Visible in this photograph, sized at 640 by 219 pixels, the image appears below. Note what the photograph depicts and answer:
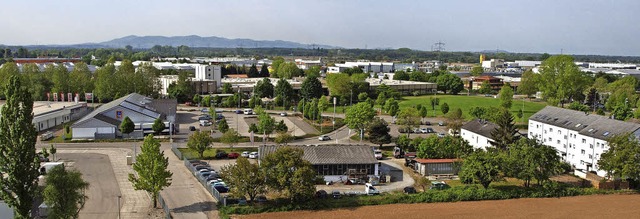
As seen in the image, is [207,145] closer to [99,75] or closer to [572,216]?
[572,216]

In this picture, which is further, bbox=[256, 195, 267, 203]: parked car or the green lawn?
the green lawn

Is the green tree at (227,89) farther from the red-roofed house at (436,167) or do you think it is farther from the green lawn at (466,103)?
the red-roofed house at (436,167)

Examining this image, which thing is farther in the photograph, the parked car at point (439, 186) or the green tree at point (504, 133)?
the green tree at point (504, 133)

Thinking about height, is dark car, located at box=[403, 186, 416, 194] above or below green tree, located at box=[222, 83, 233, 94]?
below

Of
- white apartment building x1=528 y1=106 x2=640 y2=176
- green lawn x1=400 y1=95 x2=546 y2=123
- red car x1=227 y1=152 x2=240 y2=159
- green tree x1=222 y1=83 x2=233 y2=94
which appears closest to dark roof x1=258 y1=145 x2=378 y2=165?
red car x1=227 y1=152 x2=240 y2=159

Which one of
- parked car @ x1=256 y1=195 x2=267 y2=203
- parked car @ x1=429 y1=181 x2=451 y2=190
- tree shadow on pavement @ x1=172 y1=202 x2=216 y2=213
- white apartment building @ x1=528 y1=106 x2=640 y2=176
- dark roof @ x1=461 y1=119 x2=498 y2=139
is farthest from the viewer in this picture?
dark roof @ x1=461 y1=119 x2=498 y2=139

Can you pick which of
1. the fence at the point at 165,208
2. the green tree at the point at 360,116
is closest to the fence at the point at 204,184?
the fence at the point at 165,208

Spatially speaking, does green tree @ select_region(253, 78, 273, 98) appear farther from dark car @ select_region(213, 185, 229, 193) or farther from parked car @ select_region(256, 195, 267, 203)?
parked car @ select_region(256, 195, 267, 203)
